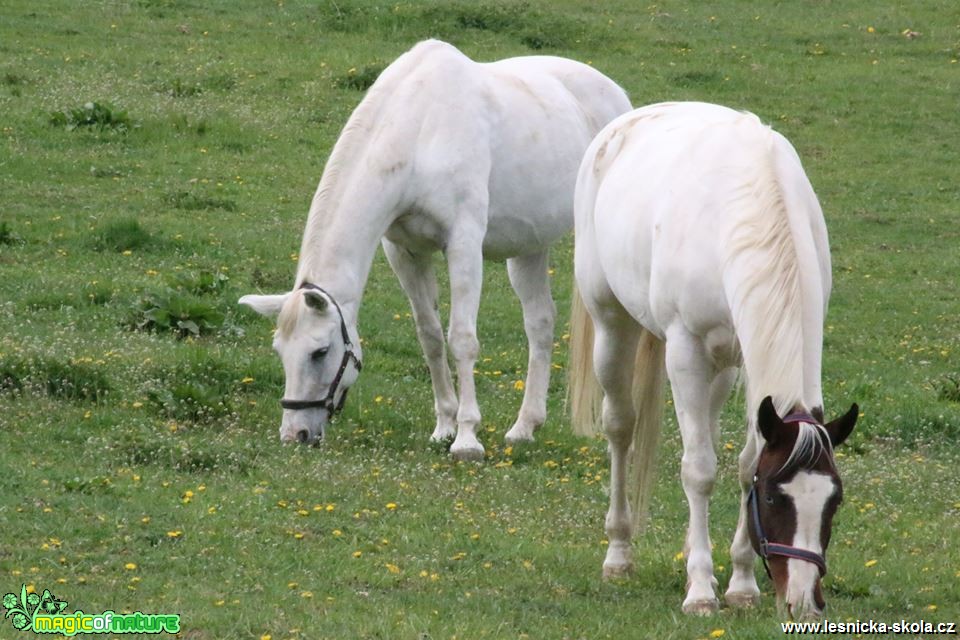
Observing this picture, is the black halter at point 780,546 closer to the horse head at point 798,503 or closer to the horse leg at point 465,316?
the horse head at point 798,503

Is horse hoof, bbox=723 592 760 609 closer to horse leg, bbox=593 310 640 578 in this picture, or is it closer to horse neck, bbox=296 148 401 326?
horse leg, bbox=593 310 640 578

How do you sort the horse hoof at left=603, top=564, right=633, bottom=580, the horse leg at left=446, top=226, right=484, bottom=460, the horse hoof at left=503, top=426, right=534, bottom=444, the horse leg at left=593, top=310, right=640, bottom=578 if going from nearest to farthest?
the horse hoof at left=603, top=564, right=633, bottom=580 → the horse leg at left=593, top=310, right=640, bottom=578 → the horse leg at left=446, top=226, right=484, bottom=460 → the horse hoof at left=503, top=426, right=534, bottom=444

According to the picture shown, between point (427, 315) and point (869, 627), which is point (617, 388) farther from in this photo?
point (427, 315)

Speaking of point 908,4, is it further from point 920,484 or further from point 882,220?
point 920,484

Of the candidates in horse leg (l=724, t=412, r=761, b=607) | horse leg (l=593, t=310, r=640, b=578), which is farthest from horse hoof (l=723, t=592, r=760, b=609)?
horse leg (l=593, t=310, r=640, b=578)

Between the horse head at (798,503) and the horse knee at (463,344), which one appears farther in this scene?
the horse knee at (463,344)

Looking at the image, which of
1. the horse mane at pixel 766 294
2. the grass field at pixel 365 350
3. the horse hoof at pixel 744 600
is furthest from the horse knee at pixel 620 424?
the horse mane at pixel 766 294

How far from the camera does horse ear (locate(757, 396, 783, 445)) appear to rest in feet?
17.0

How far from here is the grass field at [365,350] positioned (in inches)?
253

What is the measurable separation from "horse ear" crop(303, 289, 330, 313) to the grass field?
0.81 m

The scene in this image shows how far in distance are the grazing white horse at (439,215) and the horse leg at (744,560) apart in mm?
3238

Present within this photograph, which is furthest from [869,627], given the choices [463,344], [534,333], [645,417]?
[534,333]

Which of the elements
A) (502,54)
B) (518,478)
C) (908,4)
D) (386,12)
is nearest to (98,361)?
(518,478)

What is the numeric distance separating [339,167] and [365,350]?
2578 mm
